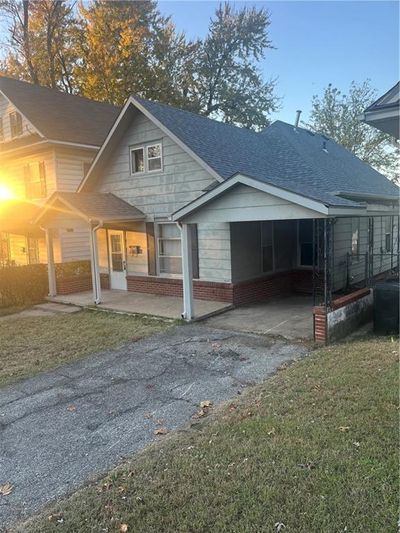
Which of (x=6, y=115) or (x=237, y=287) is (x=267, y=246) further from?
(x=6, y=115)

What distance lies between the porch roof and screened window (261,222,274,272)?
3940 mm

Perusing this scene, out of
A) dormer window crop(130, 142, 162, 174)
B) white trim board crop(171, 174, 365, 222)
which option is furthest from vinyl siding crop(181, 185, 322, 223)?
dormer window crop(130, 142, 162, 174)

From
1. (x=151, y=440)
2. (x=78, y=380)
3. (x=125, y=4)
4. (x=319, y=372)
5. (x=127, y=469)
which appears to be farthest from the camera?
(x=125, y=4)

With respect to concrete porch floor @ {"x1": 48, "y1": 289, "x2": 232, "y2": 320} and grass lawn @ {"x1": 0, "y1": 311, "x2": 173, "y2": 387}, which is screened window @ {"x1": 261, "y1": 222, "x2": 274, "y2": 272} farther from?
grass lawn @ {"x1": 0, "y1": 311, "x2": 173, "y2": 387}

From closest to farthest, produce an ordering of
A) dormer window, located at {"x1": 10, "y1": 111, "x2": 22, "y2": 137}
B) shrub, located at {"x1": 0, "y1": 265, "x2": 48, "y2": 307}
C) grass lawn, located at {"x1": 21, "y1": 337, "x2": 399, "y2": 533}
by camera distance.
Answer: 1. grass lawn, located at {"x1": 21, "y1": 337, "x2": 399, "y2": 533}
2. shrub, located at {"x1": 0, "y1": 265, "x2": 48, "y2": 307}
3. dormer window, located at {"x1": 10, "y1": 111, "x2": 22, "y2": 137}

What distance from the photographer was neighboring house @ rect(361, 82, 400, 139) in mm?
5211

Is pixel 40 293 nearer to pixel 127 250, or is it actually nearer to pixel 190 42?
pixel 127 250

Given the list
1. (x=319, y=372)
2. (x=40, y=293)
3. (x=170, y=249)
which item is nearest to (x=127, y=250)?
(x=170, y=249)

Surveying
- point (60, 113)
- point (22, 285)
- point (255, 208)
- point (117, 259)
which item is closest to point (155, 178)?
point (117, 259)

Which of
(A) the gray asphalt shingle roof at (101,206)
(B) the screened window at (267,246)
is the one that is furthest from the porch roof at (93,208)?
(B) the screened window at (267,246)

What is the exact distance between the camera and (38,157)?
55.0 feet

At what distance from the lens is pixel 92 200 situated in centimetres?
1337

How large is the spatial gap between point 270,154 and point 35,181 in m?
9.78

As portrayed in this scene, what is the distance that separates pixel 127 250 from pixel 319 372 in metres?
9.68
